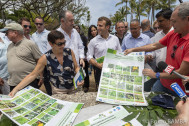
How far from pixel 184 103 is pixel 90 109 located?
2.72ft

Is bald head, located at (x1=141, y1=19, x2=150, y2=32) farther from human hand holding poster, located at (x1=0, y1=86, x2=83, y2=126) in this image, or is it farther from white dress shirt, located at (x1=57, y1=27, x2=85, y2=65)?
human hand holding poster, located at (x1=0, y1=86, x2=83, y2=126)

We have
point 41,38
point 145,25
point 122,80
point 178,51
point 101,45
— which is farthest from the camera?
point 145,25

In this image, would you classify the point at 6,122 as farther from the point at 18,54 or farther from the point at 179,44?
the point at 179,44

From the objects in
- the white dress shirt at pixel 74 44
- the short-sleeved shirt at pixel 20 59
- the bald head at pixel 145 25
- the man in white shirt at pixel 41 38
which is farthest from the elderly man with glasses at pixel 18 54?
the bald head at pixel 145 25

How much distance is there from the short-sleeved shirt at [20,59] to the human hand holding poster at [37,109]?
2.99 feet

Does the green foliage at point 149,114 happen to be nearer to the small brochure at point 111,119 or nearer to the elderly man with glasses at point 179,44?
the small brochure at point 111,119

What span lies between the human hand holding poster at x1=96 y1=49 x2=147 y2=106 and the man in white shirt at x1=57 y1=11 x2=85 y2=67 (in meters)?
1.06

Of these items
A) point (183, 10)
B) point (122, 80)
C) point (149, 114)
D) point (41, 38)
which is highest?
point (183, 10)

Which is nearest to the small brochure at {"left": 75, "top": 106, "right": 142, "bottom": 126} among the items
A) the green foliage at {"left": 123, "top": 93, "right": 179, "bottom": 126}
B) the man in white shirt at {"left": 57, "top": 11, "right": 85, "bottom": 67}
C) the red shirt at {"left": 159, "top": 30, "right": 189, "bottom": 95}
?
the green foliage at {"left": 123, "top": 93, "right": 179, "bottom": 126}

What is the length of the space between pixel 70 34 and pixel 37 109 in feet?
6.44

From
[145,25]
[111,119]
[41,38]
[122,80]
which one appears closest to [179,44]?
[122,80]

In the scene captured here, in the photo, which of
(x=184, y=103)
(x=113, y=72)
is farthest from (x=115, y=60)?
(x=184, y=103)

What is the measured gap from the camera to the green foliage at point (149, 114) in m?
1.17

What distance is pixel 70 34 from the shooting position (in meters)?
2.93
